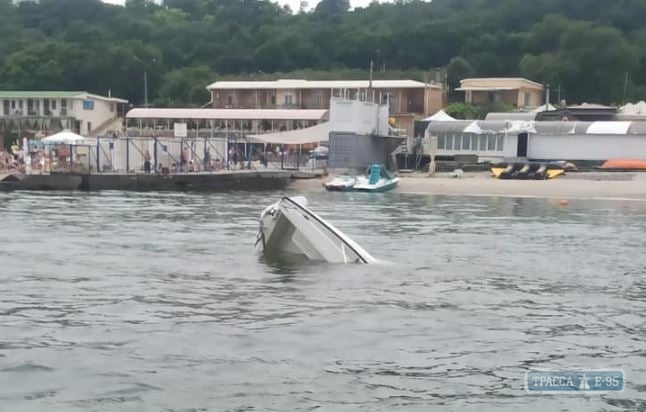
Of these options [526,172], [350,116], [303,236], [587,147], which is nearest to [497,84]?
[587,147]

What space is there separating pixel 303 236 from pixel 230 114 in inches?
2246

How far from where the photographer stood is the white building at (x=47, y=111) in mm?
78938

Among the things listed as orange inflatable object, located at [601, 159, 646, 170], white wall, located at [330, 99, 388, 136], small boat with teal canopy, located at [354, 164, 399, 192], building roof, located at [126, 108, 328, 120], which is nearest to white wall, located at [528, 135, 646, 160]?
orange inflatable object, located at [601, 159, 646, 170]

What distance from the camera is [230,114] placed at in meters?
71.6

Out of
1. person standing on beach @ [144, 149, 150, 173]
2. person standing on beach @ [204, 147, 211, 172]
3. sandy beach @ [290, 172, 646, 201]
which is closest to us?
sandy beach @ [290, 172, 646, 201]

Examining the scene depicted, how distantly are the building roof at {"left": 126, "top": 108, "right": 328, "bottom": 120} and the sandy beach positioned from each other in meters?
21.4

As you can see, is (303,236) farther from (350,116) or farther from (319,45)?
(319,45)

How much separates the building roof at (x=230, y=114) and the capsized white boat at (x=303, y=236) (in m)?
53.2

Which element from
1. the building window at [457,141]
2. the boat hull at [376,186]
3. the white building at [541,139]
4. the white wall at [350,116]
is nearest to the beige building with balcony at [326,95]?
the building window at [457,141]

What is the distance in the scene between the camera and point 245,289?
13344 millimetres

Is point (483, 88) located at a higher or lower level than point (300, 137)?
higher

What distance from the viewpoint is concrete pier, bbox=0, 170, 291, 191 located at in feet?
148

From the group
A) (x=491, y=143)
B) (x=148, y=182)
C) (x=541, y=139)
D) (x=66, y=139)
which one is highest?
(x=541, y=139)

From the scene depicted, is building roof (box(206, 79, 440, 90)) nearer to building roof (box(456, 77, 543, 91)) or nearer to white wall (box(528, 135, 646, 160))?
building roof (box(456, 77, 543, 91))
